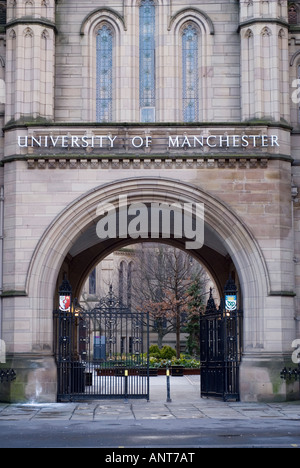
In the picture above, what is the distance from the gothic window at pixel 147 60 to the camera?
2533cm

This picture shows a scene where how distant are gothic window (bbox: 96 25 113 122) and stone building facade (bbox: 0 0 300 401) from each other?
5cm

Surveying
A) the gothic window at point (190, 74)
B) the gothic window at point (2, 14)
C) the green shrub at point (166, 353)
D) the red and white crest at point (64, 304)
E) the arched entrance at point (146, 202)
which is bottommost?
the green shrub at point (166, 353)

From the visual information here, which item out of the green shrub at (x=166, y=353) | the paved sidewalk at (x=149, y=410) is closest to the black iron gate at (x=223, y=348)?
the paved sidewalk at (x=149, y=410)

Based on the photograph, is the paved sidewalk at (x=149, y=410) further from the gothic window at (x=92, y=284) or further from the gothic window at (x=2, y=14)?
the gothic window at (x=92, y=284)

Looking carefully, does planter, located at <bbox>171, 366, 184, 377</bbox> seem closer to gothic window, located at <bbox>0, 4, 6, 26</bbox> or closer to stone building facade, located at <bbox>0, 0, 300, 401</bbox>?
stone building facade, located at <bbox>0, 0, 300, 401</bbox>

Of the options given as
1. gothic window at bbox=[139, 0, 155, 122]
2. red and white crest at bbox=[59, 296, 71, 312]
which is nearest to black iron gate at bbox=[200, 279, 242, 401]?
red and white crest at bbox=[59, 296, 71, 312]

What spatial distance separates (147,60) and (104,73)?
4.51ft

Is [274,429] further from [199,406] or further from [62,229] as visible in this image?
[62,229]

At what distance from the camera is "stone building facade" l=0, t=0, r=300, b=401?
76.7ft

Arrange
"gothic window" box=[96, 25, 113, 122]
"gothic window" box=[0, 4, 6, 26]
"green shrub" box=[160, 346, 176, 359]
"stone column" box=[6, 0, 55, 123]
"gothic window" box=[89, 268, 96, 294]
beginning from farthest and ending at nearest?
"gothic window" box=[89, 268, 96, 294]
"green shrub" box=[160, 346, 176, 359]
"gothic window" box=[0, 4, 6, 26]
"gothic window" box=[96, 25, 113, 122]
"stone column" box=[6, 0, 55, 123]

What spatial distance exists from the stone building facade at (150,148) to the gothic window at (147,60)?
3.5 inches

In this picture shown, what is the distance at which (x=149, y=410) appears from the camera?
838 inches
